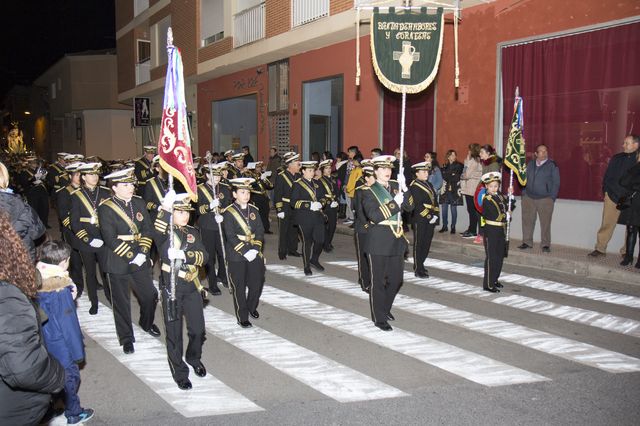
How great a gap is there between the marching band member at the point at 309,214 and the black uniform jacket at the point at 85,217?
3692 millimetres

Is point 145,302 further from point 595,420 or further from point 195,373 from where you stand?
point 595,420

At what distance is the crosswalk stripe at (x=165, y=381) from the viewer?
16.7 feet

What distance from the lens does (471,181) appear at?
13.9 meters

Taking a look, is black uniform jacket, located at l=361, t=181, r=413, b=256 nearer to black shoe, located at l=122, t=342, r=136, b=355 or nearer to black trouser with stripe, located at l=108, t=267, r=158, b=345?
black trouser with stripe, located at l=108, t=267, r=158, b=345

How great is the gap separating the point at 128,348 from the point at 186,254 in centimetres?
151

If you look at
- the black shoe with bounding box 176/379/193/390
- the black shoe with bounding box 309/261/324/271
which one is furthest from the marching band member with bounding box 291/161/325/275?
the black shoe with bounding box 176/379/193/390

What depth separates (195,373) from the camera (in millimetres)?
5867

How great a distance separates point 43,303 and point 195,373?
1782 mm

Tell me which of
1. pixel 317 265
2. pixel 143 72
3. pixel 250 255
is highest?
pixel 143 72

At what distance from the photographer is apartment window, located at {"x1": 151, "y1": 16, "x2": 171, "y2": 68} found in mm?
31836

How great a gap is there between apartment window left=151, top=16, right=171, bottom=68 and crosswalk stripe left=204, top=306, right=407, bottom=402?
2704 centimetres

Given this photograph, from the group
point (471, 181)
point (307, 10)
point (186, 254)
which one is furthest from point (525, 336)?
point (307, 10)

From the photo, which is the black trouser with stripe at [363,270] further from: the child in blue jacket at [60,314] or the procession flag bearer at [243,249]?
the child in blue jacket at [60,314]

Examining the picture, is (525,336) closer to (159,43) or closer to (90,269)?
(90,269)
